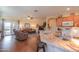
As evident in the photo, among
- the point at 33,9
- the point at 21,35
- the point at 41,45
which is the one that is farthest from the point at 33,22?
the point at 41,45

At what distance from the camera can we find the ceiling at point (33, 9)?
2.33m

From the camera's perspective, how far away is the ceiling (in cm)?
233

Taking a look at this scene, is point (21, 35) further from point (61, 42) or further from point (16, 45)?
point (61, 42)

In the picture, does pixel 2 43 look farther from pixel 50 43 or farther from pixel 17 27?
pixel 50 43

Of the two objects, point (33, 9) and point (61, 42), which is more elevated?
Result: point (33, 9)

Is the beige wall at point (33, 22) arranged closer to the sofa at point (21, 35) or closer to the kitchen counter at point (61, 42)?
the sofa at point (21, 35)

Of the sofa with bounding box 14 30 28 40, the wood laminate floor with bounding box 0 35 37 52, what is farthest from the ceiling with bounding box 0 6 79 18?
the wood laminate floor with bounding box 0 35 37 52

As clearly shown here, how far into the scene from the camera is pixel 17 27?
7.93ft

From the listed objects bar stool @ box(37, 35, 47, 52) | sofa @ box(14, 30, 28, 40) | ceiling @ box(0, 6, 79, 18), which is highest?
ceiling @ box(0, 6, 79, 18)

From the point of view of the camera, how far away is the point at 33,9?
235 centimetres

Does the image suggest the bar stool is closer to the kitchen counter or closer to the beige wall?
the kitchen counter

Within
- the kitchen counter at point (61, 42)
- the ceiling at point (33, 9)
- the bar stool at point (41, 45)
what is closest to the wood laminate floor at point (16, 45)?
the bar stool at point (41, 45)
